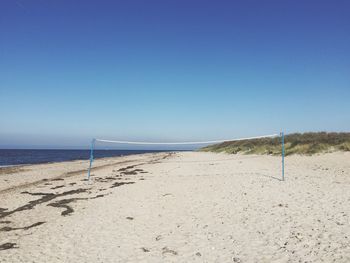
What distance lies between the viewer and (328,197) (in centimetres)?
745

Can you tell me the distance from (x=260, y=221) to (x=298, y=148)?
1822 centimetres

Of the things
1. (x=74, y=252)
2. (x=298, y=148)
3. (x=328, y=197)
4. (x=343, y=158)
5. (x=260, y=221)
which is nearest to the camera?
(x=74, y=252)

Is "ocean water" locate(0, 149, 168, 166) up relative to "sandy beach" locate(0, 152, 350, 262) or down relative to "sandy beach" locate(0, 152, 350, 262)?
down

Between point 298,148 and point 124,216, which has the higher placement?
point 298,148

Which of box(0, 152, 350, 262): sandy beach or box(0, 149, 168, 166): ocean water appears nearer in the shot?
box(0, 152, 350, 262): sandy beach

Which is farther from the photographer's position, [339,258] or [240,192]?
[240,192]

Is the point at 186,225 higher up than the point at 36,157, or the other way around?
the point at 186,225

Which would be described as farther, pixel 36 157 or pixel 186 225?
pixel 36 157

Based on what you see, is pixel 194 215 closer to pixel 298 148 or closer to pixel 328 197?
pixel 328 197

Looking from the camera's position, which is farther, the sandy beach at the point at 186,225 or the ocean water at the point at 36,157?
the ocean water at the point at 36,157

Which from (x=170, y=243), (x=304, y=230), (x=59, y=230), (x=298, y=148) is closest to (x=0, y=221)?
A: (x=59, y=230)

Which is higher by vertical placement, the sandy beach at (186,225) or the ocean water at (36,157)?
the sandy beach at (186,225)

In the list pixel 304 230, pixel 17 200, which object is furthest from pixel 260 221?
pixel 17 200

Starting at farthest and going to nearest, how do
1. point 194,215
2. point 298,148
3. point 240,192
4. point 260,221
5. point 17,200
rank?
1. point 298,148
2. point 17,200
3. point 240,192
4. point 194,215
5. point 260,221
